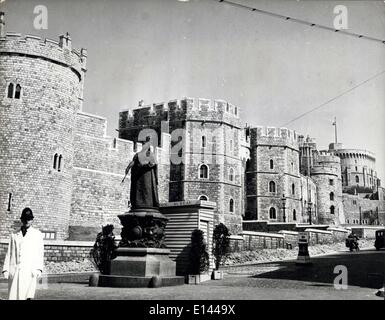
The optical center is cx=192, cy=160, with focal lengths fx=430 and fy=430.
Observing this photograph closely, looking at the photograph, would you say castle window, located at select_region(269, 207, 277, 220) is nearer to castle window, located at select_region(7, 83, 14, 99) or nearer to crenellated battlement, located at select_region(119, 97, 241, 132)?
crenellated battlement, located at select_region(119, 97, 241, 132)

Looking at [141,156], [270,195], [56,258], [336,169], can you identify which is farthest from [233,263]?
[336,169]

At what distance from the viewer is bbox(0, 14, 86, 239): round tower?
1898cm

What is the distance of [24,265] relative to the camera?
225 inches

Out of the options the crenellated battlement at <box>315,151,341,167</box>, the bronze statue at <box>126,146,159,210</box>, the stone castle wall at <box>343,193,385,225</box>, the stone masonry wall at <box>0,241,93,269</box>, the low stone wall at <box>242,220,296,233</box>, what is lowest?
the stone masonry wall at <box>0,241,93,269</box>

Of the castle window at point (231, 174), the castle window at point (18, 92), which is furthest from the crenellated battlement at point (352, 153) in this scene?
the castle window at point (18, 92)

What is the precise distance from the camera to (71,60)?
21531mm

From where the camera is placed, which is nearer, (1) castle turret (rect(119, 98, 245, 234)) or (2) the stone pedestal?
(2) the stone pedestal

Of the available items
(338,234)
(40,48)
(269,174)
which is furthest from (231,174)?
(40,48)

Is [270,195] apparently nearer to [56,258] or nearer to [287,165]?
[287,165]

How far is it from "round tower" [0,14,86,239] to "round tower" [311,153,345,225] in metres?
32.5

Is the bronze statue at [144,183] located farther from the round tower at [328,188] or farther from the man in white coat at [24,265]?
the round tower at [328,188]

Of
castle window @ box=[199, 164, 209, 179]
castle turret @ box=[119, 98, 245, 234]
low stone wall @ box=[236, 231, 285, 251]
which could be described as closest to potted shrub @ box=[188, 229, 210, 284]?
low stone wall @ box=[236, 231, 285, 251]

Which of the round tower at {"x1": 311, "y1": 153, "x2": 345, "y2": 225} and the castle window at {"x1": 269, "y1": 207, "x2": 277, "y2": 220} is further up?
the round tower at {"x1": 311, "y1": 153, "x2": 345, "y2": 225}
